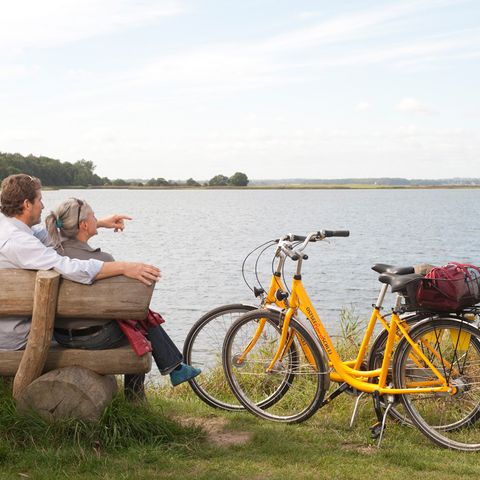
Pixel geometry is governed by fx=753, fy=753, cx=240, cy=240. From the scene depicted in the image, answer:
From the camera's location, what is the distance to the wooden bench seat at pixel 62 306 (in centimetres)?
471

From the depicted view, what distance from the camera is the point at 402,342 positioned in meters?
5.20

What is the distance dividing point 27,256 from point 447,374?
2930mm

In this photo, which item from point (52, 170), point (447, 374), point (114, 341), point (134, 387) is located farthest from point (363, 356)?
point (52, 170)

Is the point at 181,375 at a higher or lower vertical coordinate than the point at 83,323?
lower

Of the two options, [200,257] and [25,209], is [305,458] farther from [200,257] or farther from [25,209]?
[200,257]

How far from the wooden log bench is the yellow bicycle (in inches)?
47.8

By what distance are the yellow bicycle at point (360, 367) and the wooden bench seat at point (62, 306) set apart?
1.21 metres

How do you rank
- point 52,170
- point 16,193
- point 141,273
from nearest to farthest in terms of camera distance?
point 141,273 < point 16,193 < point 52,170

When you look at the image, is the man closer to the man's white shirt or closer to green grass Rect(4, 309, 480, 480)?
the man's white shirt

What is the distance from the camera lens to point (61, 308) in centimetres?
476

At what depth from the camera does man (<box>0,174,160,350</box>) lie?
4742 mm

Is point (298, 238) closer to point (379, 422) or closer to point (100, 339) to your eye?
point (379, 422)

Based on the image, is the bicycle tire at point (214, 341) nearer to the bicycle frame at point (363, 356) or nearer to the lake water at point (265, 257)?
the bicycle frame at point (363, 356)

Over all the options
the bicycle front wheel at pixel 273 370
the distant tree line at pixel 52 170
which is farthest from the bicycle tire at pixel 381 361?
the distant tree line at pixel 52 170
